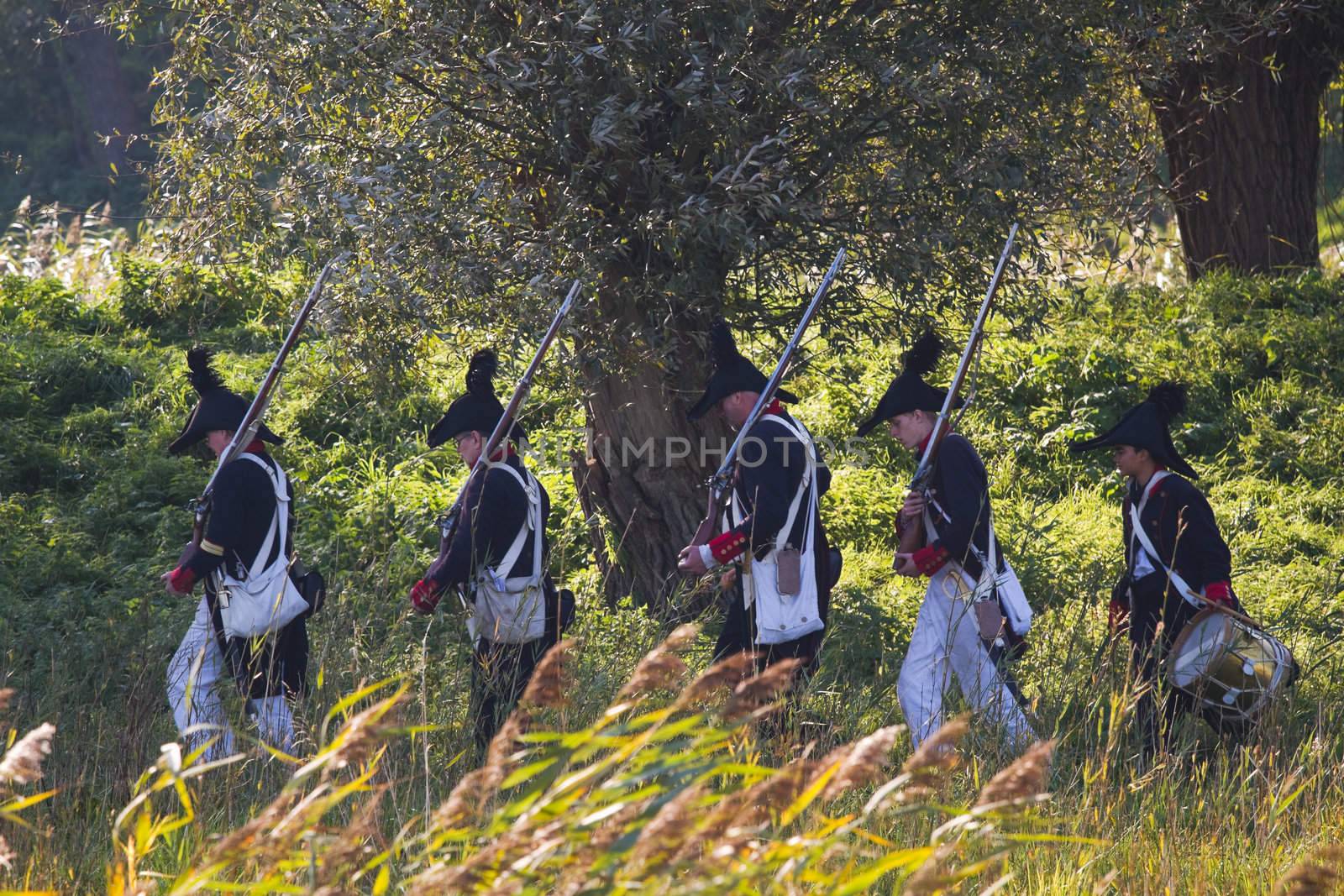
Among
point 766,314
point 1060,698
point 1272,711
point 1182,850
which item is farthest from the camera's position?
point 766,314

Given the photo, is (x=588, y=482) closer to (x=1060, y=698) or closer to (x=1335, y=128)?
(x=1060, y=698)

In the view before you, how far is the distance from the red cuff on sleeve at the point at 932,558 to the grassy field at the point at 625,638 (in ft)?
2.27

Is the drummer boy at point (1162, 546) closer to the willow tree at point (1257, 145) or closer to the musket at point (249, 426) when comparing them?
the musket at point (249, 426)

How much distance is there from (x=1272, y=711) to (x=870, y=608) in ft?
11.4

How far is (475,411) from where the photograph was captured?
6.66 meters

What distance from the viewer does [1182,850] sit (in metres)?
4.50

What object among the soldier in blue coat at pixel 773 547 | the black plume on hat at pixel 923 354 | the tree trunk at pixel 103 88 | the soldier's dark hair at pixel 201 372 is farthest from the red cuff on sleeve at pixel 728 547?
the tree trunk at pixel 103 88

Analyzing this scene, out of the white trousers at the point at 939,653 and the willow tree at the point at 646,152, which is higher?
the willow tree at the point at 646,152

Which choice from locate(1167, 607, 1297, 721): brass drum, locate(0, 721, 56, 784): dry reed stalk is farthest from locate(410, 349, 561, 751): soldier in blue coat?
locate(0, 721, 56, 784): dry reed stalk

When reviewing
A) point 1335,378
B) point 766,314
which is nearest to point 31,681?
point 766,314

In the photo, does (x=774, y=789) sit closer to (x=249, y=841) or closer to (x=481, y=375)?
(x=249, y=841)

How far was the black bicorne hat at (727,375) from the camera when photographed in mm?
6660

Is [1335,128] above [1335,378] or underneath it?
above

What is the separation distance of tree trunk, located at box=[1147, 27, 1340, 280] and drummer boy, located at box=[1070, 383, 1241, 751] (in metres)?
6.06
